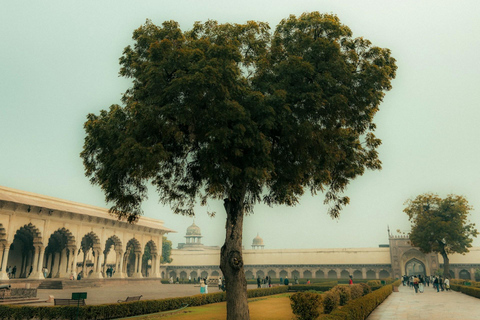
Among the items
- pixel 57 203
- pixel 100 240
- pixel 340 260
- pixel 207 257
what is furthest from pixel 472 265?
pixel 57 203

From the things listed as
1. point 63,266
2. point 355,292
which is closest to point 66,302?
point 355,292

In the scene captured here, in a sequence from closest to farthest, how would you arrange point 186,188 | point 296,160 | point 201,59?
1. point 201,59
2. point 296,160
3. point 186,188

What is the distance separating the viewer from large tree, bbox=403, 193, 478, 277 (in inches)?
1695

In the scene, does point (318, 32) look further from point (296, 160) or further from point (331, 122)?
point (296, 160)

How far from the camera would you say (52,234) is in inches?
1442

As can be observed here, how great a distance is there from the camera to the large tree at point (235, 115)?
10195 millimetres

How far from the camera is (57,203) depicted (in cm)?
A: 3472

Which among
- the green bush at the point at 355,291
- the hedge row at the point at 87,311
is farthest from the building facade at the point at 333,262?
the hedge row at the point at 87,311

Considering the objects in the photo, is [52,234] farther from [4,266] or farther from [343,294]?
[343,294]

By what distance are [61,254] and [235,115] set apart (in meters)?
→ 33.0

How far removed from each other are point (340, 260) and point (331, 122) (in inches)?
2313

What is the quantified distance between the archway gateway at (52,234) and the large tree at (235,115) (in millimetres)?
14511

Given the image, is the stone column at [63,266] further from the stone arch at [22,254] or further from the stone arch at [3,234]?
the stone arch at [3,234]

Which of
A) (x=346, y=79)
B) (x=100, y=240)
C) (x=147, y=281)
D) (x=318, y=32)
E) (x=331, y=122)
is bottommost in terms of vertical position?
(x=147, y=281)
